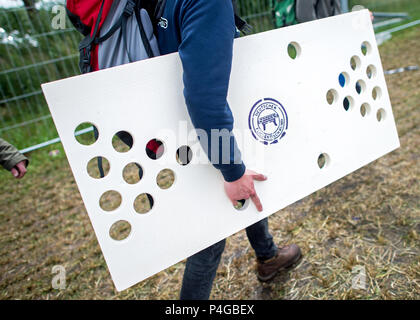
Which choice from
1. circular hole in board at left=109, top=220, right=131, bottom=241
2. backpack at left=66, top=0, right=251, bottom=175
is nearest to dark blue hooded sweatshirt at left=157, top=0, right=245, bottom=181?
backpack at left=66, top=0, right=251, bottom=175

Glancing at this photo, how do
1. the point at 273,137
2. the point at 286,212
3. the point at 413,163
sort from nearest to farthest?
the point at 273,137 → the point at 286,212 → the point at 413,163

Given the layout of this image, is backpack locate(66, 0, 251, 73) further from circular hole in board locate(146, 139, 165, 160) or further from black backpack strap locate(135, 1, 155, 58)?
circular hole in board locate(146, 139, 165, 160)

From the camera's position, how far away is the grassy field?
1.63 m

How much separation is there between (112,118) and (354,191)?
1.81 metres

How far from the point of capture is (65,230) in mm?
2463

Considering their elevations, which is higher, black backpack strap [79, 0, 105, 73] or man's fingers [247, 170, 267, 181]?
black backpack strap [79, 0, 105, 73]

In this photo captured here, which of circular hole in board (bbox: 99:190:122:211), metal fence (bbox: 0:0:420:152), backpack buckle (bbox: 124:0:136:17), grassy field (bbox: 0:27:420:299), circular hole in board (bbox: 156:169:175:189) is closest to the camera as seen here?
backpack buckle (bbox: 124:0:136:17)

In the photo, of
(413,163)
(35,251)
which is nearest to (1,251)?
(35,251)

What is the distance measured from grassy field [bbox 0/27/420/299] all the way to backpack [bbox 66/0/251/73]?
4.08ft

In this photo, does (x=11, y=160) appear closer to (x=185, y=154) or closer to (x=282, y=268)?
(x=185, y=154)

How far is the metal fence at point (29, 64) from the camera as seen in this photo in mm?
3986

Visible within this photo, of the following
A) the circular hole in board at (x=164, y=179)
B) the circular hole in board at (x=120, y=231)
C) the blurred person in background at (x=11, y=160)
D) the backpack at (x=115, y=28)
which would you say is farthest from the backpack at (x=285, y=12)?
the blurred person in background at (x=11, y=160)

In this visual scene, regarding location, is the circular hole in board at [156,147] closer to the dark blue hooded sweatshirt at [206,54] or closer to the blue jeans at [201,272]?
the dark blue hooded sweatshirt at [206,54]
